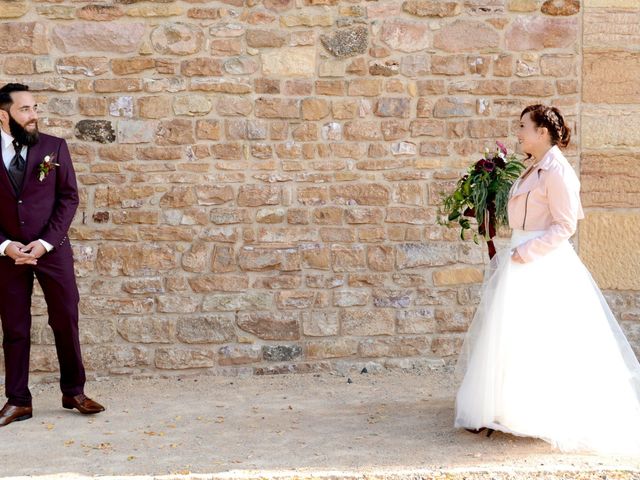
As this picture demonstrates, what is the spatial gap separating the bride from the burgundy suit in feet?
8.30

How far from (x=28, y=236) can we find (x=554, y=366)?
317 cm

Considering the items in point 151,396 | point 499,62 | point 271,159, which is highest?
point 499,62

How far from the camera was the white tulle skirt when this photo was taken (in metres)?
4.68

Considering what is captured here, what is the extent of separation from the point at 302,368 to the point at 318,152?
164 cm

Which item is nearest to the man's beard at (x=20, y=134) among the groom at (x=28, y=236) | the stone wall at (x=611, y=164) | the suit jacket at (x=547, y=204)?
the groom at (x=28, y=236)

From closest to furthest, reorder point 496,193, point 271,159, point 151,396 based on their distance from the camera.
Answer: point 496,193 < point 151,396 < point 271,159

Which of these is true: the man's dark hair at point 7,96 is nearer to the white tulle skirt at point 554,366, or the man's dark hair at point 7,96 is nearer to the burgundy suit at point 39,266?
the burgundy suit at point 39,266

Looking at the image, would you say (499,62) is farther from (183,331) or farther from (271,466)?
(271,466)

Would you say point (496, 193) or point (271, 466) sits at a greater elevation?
point (496, 193)

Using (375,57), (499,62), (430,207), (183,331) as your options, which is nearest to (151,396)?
(183,331)

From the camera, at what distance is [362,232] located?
6727mm

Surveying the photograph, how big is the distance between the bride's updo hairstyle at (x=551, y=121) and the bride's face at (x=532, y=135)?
0.07ft

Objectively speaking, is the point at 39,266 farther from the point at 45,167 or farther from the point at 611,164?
the point at 611,164

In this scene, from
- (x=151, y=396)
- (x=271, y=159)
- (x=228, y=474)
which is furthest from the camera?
(x=271, y=159)
